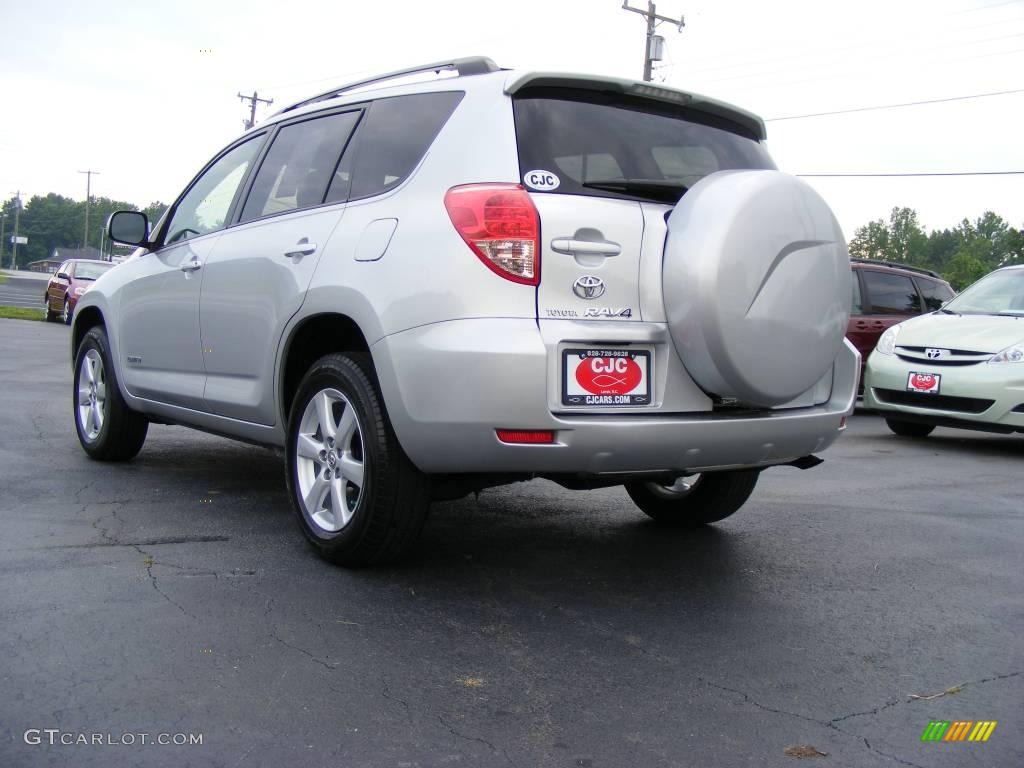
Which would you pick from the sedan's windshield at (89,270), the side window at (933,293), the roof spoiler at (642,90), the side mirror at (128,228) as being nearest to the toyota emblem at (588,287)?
the roof spoiler at (642,90)

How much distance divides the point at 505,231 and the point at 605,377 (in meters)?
0.59

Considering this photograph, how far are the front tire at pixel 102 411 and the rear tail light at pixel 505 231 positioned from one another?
3.35 metres

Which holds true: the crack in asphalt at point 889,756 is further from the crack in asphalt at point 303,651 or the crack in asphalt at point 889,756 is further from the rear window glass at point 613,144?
the rear window glass at point 613,144

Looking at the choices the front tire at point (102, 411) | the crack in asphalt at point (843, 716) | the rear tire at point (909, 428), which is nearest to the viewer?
the crack in asphalt at point (843, 716)

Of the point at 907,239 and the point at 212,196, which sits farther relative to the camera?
the point at 907,239

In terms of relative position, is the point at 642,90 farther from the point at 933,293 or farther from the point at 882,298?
the point at 933,293

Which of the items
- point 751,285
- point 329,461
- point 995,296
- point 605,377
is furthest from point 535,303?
point 995,296

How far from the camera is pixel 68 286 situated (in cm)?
2423

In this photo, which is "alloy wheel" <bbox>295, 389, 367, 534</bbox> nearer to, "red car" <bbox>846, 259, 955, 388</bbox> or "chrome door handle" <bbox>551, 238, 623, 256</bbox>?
"chrome door handle" <bbox>551, 238, 623, 256</bbox>

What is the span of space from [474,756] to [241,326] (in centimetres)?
272

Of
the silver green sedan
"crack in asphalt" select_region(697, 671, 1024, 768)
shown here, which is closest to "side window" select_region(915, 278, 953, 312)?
the silver green sedan

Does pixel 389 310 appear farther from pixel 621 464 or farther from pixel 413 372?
pixel 621 464

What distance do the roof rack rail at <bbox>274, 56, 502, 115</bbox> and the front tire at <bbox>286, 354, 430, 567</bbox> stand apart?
1202 millimetres

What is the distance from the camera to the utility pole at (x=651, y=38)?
3344 cm
